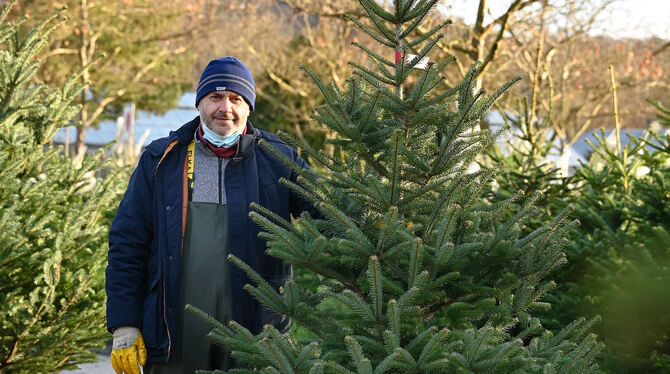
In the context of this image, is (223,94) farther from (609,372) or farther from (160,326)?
(609,372)

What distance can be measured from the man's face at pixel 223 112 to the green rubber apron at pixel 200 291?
1.15 feet

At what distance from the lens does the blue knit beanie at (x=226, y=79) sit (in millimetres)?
3131

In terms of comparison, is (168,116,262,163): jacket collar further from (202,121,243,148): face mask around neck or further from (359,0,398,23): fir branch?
(359,0,398,23): fir branch

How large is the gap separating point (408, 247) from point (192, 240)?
1.19 meters

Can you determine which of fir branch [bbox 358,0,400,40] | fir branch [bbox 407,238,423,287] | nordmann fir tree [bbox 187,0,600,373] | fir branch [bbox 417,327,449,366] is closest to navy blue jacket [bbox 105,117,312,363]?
nordmann fir tree [bbox 187,0,600,373]

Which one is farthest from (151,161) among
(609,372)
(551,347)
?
(609,372)

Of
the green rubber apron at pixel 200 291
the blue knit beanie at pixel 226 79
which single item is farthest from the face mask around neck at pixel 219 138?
the green rubber apron at pixel 200 291

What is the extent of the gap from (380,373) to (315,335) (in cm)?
51

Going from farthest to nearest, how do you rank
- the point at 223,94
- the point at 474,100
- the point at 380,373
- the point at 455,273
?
1. the point at 223,94
2. the point at 474,100
3. the point at 455,273
4. the point at 380,373

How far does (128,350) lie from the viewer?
115 inches

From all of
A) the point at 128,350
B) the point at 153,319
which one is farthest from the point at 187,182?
the point at 128,350

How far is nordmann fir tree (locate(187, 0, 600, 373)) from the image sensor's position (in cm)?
202

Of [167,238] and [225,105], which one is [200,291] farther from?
[225,105]

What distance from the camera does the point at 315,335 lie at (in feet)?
7.66
